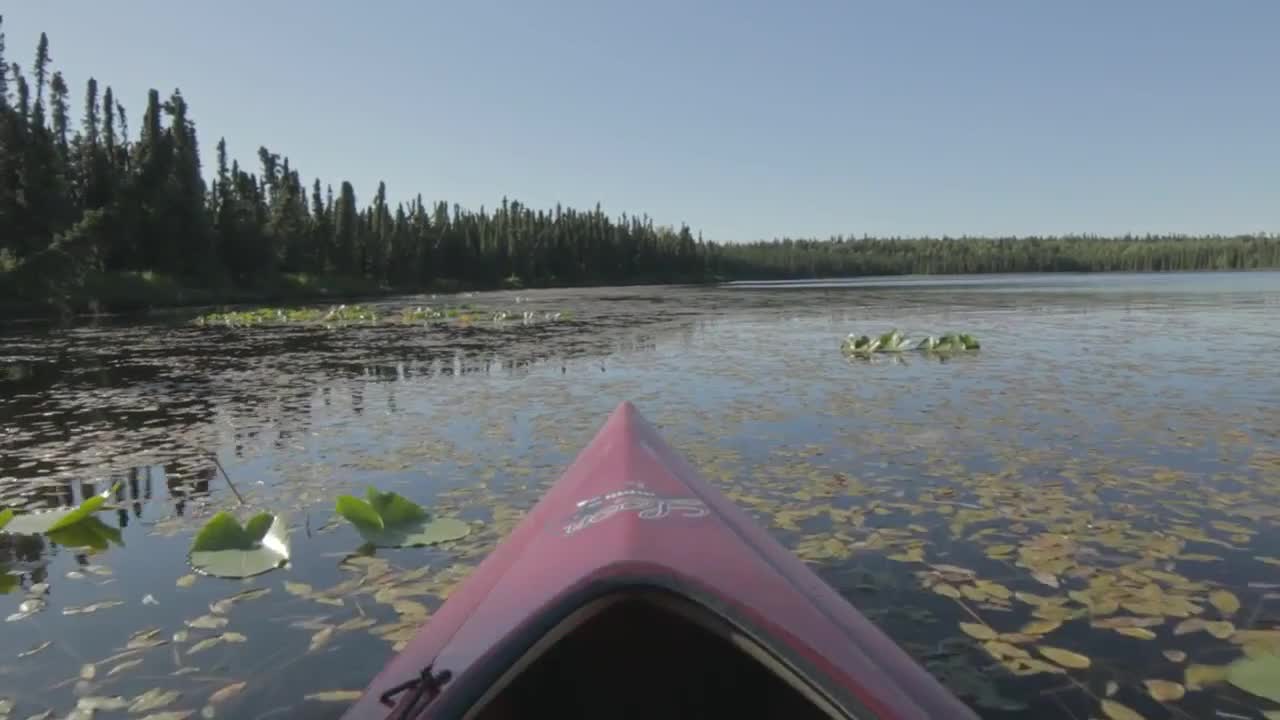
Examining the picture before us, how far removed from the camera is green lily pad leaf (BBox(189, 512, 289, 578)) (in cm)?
491

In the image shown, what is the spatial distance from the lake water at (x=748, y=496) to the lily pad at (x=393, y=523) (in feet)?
0.49

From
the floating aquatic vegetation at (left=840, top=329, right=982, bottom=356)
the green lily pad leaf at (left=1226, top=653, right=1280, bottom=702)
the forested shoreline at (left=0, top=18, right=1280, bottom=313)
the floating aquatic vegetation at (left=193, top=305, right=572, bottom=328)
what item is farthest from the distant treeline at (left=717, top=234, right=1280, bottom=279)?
the green lily pad leaf at (left=1226, top=653, right=1280, bottom=702)

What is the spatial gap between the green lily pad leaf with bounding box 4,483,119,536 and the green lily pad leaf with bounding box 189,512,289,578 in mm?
970

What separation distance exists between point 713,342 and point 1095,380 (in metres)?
9.42

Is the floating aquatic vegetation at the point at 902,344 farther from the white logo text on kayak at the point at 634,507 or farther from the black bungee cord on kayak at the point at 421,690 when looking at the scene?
the black bungee cord on kayak at the point at 421,690

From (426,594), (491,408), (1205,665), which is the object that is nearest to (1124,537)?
(1205,665)

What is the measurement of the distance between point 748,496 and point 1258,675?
339 cm

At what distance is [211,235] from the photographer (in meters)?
54.7

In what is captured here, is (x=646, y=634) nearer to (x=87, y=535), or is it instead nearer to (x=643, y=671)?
(x=643, y=671)

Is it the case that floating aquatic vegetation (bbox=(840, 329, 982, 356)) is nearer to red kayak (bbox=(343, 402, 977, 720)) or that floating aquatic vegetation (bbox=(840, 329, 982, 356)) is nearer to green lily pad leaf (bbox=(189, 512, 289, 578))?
green lily pad leaf (bbox=(189, 512, 289, 578))

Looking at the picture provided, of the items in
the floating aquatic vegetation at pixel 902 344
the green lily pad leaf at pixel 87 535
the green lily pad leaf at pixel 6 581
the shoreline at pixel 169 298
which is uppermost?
the shoreline at pixel 169 298

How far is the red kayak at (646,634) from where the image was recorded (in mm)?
2135

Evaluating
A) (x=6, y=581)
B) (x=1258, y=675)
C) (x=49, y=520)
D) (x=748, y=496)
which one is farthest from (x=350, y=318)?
(x=1258, y=675)

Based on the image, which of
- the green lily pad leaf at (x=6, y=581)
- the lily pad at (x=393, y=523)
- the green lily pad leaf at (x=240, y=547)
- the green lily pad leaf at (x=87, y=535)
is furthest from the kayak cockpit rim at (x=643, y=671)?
the green lily pad leaf at (x=87, y=535)
